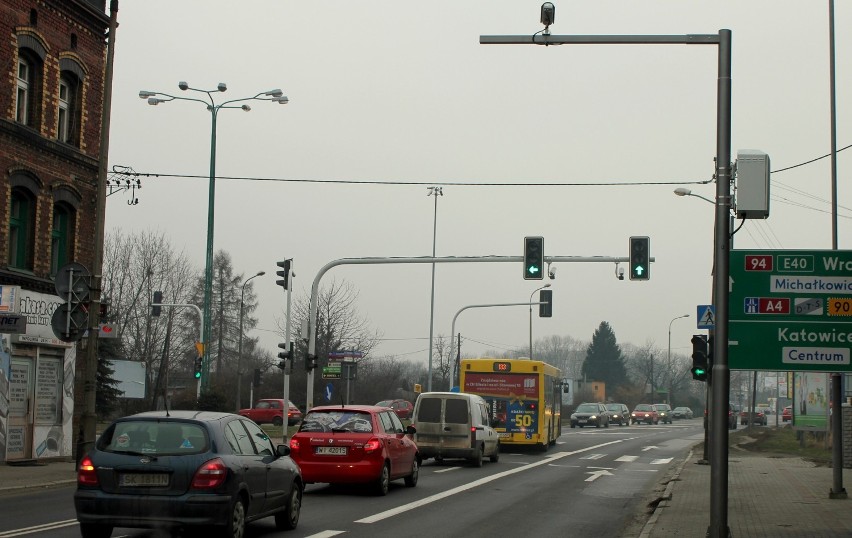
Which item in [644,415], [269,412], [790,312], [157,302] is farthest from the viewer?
[644,415]

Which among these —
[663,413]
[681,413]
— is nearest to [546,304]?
[663,413]

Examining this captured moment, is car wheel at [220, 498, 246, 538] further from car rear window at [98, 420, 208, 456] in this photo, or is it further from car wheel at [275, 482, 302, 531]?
car wheel at [275, 482, 302, 531]

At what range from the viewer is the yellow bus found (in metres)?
32.5

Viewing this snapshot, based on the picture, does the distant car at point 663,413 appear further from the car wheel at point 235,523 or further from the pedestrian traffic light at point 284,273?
the car wheel at point 235,523

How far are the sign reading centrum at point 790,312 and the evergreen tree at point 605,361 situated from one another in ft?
418

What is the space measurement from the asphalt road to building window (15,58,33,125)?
10022 mm

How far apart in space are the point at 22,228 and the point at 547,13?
1721 centimetres

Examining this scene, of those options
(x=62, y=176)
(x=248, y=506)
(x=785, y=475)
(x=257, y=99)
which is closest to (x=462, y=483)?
(x=785, y=475)

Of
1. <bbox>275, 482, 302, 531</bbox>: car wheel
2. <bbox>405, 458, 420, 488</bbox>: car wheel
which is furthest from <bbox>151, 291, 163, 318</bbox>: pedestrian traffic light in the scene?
<bbox>275, 482, 302, 531</bbox>: car wheel

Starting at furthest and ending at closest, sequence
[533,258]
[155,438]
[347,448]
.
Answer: [533,258] < [347,448] < [155,438]

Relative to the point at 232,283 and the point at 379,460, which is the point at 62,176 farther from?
the point at 232,283

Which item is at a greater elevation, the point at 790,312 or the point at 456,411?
the point at 790,312

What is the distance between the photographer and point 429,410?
26.3 m

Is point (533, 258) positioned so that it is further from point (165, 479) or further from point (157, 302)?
point (157, 302)
